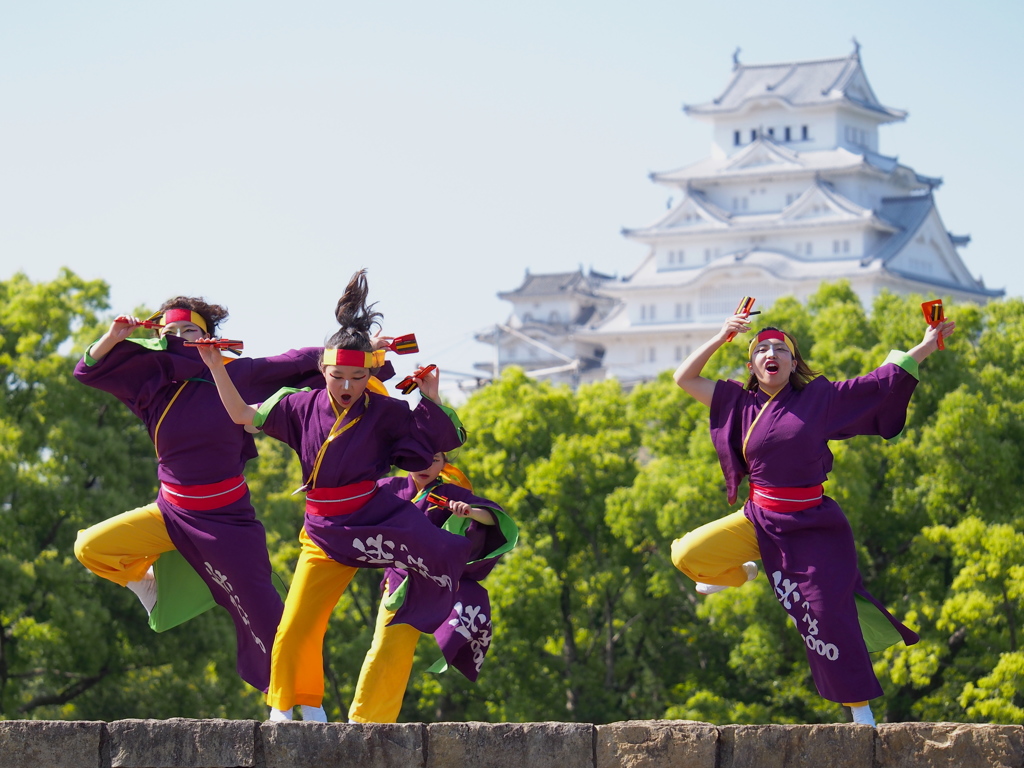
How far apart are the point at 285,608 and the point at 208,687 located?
12.2 metres

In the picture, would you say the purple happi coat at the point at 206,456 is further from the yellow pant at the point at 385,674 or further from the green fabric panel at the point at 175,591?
the yellow pant at the point at 385,674

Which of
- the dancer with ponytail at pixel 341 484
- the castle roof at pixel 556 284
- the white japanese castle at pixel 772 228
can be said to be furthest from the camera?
the castle roof at pixel 556 284

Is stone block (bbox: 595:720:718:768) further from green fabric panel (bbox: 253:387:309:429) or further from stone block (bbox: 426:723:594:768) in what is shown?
green fabric panel (bbox: 253:387:309:429)

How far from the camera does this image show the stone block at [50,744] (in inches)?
197

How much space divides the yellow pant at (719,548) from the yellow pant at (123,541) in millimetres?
2320

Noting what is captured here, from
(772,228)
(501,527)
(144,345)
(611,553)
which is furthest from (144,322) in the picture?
(772,228)

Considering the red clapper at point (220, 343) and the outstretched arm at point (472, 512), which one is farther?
the outstretched arm at point (472, 512)

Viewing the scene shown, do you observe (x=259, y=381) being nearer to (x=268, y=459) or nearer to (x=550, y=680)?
(x=550, y=680)

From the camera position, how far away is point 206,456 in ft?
21.5

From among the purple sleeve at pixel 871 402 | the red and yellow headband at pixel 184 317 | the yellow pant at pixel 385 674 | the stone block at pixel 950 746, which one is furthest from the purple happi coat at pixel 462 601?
the stone block at pixel 950 746

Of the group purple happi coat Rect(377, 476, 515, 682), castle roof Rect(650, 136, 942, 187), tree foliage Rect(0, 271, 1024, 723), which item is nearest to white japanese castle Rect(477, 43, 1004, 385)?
castle roof Rect(650, 136, 942, 187)

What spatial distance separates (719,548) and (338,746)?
6.75ft

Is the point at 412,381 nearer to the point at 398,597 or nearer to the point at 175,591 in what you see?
the point at 398,597

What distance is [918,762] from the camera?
5242mm
